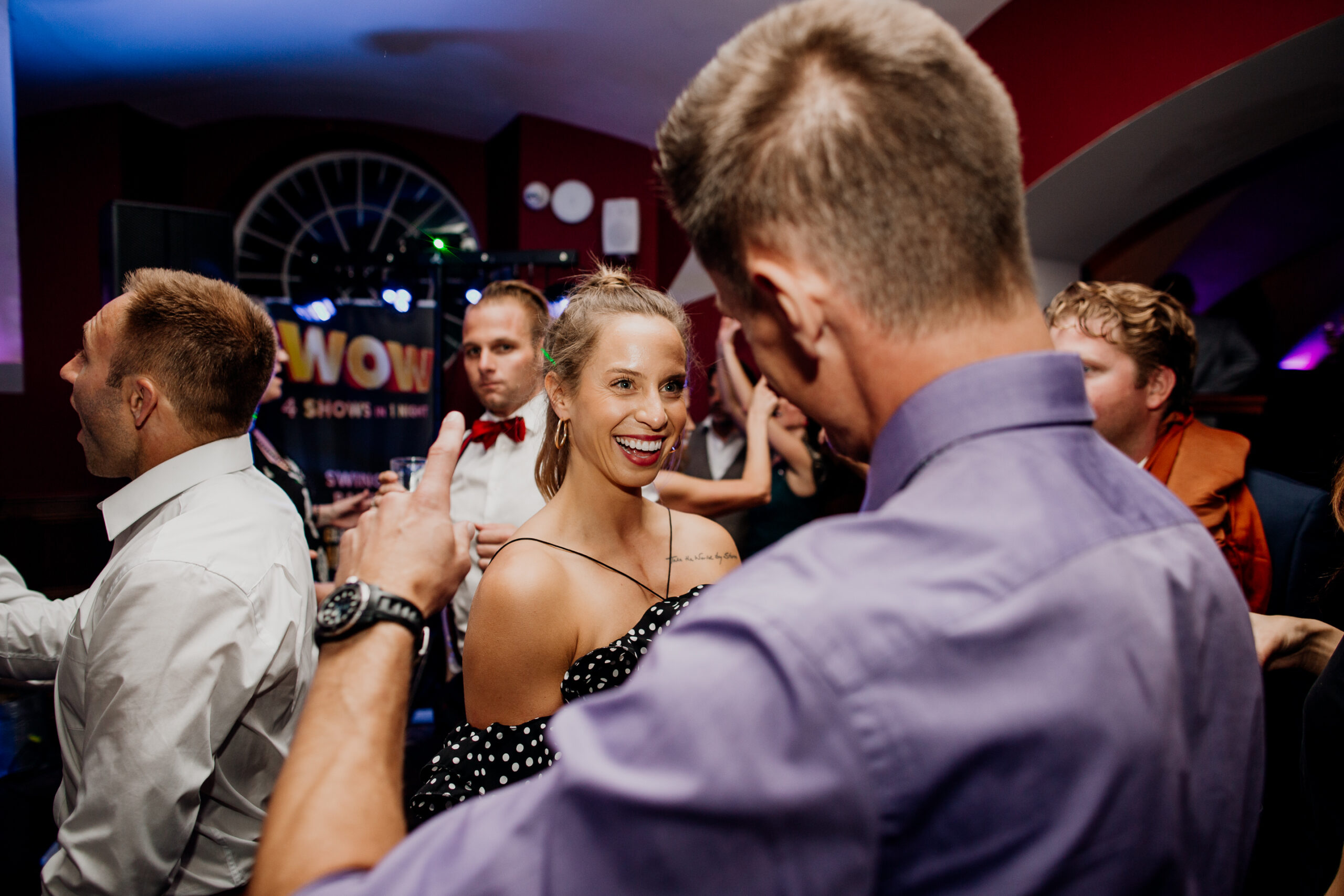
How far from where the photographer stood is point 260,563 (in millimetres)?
1335

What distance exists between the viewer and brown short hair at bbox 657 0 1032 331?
1.93 feet

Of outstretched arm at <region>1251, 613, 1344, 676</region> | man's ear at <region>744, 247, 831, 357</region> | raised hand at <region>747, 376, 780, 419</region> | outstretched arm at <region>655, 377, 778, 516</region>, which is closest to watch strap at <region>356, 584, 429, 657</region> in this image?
man's ear at <region>744, 247, 831, 357</region>

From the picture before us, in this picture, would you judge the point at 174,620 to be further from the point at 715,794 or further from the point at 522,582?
the point at 715,794

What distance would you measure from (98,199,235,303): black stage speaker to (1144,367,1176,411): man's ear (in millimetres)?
4067

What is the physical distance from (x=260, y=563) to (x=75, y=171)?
5.66 m

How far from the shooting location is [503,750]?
1.19m

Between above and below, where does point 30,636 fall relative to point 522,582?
below

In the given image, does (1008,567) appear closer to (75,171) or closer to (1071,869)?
(1071,869)

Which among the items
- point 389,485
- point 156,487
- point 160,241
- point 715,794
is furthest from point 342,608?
point 160,241

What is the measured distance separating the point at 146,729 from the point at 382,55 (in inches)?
195

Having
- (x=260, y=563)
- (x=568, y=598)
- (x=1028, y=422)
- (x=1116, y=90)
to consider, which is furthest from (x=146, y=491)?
(x=1116, y=90)

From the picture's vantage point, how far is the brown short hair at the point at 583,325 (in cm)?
166

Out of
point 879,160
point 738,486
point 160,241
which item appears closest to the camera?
point 879,160

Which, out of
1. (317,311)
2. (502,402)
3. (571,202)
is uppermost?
(571,202)
